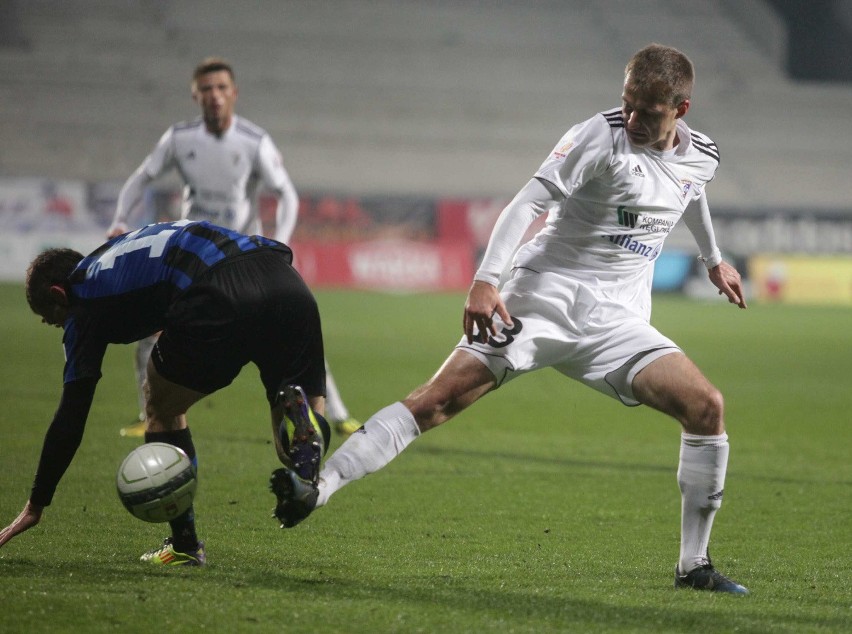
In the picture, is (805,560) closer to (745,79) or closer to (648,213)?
(648,213)

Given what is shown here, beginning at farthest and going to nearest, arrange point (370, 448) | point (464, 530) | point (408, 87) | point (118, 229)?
point (408, 87), point (118, 229), point (464, 530), point (370, 448)

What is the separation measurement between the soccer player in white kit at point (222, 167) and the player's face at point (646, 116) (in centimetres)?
400

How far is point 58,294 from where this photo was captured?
4406mm

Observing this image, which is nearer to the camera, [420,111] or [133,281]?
[133,281]

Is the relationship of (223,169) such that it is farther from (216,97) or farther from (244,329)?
(244,329)

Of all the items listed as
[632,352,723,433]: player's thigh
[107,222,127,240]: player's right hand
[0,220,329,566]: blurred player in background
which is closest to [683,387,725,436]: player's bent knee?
[632,352,723,433]: player's thigh

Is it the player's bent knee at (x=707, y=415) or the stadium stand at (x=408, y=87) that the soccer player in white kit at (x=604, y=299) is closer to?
the player's bent knee at (x=707, y=415)

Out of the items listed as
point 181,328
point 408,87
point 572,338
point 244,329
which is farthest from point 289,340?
point 408,87

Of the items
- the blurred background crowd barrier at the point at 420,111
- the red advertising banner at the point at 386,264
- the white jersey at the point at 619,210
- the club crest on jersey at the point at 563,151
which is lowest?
the red advertising banner at the point at 386,264

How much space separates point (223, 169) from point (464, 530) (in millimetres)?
3768

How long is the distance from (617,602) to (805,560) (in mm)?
1262

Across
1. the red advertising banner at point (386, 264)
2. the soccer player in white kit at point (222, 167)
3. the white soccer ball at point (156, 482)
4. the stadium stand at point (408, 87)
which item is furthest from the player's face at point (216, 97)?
the stadium stand at point (408, 87)

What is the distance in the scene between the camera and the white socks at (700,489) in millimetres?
4582

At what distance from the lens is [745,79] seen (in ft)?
117
